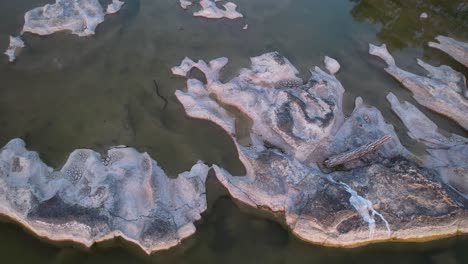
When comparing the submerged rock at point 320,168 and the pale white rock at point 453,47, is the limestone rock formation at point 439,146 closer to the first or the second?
the submerged rock at point 320,168

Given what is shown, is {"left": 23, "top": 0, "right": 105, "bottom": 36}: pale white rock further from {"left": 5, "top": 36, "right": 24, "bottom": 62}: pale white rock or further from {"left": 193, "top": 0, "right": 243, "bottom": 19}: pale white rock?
{"left": 193, "top": 0, "right": 243, "bottom": 19}: pale white rock

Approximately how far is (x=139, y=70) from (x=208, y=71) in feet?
6.76

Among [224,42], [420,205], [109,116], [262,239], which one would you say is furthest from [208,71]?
[420,205]

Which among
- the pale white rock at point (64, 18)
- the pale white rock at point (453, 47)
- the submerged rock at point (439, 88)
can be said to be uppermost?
the pale white rock at point (453, 47)

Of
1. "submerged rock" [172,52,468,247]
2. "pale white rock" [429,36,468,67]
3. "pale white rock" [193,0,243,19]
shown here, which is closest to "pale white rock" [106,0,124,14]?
"pale white rock" [193,0,243,19]

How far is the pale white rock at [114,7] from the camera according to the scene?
13617mm

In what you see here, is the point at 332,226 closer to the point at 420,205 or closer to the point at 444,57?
the point at 420,205

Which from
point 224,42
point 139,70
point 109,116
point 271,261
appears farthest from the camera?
point 224,42

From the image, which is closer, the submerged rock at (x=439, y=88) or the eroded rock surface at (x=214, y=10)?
the submerged rock at (x=439, y=88)

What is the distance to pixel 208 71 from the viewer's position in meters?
12.2

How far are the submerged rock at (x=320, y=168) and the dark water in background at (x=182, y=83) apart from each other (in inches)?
14.7

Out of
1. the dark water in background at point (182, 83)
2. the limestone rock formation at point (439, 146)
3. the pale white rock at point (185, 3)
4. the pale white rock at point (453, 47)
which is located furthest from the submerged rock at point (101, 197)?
the pale white rock at point (453, 47)

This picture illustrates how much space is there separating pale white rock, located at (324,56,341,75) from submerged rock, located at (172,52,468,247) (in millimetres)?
1176

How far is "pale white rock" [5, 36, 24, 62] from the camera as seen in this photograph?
11.8 metres
